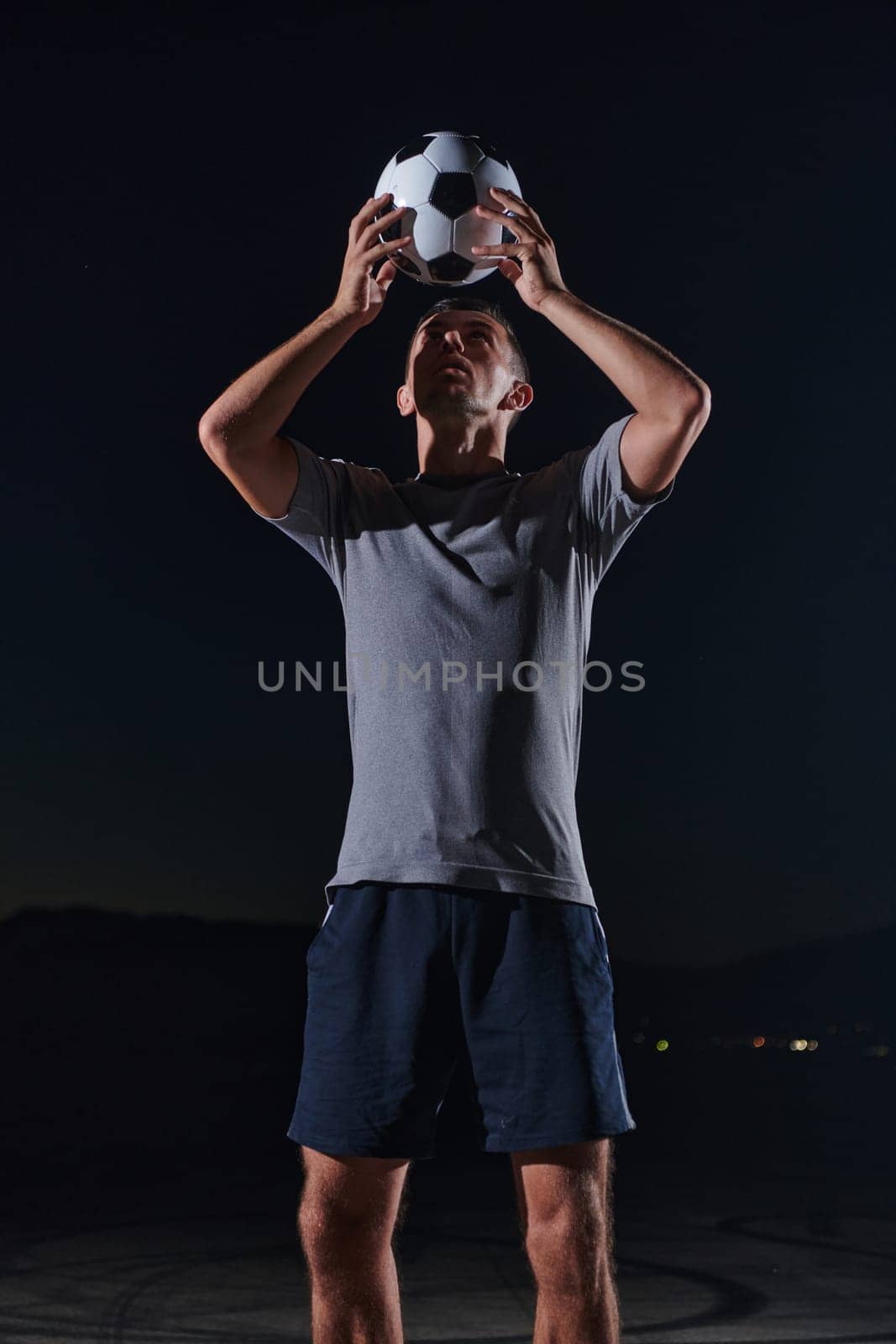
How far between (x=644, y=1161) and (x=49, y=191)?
5.28 m

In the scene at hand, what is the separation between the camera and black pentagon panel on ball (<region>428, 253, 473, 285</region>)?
201 centimetres

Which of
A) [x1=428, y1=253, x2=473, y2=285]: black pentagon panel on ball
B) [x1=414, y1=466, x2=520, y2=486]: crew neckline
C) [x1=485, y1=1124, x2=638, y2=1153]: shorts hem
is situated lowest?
[x1=485, y1=1124, x2=638, y2=1153]: shorts hem

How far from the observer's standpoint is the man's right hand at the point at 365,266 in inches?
66.9

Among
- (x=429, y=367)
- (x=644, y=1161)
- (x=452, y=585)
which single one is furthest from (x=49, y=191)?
(x=644, y=1161)

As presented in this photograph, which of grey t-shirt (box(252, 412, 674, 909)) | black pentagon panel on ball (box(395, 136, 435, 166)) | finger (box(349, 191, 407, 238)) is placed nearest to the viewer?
grey t-shirt (box(252, 412, 674, 909))

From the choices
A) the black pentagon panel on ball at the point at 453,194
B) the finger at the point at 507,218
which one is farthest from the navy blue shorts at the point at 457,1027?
the black pentagon panel on ball at the point at 453,194

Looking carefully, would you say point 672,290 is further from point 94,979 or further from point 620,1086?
point 94,979

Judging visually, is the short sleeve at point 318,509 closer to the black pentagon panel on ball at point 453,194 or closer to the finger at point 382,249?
the finger at point 382,249

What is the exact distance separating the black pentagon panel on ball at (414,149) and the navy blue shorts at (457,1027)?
131cm

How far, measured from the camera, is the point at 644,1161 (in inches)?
239

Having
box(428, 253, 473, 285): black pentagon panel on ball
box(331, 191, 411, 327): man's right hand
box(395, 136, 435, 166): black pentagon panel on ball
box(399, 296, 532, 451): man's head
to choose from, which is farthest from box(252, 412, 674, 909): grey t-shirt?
box(395, 136, 435, 166): black pentagon panel on ball

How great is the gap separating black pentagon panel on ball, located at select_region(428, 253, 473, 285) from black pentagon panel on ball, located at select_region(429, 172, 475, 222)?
0.07 m

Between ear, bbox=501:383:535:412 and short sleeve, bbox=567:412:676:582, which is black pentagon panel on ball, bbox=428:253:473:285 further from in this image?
short sleeve, bbox=567:412:676:582

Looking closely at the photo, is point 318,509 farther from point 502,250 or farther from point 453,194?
point 453,194
